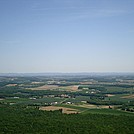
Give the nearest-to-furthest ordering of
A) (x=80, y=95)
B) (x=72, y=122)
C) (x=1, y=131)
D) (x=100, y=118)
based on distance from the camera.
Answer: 1. (x=1, y=131)
2. (x=72, y=122)
3. (x=100, y=118)
4. (x=80, y=95)

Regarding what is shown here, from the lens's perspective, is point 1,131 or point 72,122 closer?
point 1,131

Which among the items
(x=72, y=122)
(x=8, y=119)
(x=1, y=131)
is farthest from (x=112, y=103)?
(x=1, y=131)

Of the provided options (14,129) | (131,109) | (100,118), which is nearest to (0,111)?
(14,129)

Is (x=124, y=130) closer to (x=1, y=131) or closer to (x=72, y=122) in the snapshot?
(x=72, y=122)

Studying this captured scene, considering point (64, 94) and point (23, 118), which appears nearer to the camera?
point (23, 118)

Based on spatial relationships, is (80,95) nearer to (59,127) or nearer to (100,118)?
(100,118)

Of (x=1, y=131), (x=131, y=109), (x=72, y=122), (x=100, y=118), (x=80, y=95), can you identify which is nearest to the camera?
(x=1, y=131)

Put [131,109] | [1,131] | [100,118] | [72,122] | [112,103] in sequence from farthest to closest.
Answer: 1. [112,103]
2. [131,109]
3. [100,118]
4. [72,122]
5. [1,131]
